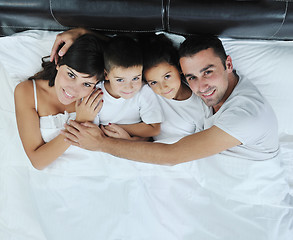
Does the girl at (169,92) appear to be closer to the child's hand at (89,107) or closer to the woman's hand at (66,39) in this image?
the child's hand at (89,107)

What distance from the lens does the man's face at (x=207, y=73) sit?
146 cm

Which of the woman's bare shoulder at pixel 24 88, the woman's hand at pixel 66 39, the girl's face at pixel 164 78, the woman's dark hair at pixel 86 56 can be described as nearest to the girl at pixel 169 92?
the girl's face at pixel 164 78

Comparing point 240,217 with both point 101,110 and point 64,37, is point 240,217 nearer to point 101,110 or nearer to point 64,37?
point 101,110

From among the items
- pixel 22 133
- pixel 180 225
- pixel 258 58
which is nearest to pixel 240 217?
pixel 180 225

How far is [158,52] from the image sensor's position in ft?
5.08

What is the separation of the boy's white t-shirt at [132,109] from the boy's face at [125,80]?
0.34ft

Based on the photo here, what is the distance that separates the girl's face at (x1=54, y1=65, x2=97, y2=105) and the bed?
0.29 m

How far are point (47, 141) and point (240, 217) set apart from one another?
112cm

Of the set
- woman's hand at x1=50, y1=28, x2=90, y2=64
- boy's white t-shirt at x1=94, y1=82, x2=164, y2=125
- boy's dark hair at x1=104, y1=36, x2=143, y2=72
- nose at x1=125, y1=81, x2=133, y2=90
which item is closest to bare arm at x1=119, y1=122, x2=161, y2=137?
boy's white t-shirt at x1=94, y1=82, x2=164, y2=125

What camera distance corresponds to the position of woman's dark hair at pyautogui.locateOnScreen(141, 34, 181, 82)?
61.0 inches

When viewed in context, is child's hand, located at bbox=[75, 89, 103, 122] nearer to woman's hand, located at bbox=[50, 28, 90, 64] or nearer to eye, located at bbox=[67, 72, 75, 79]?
eye, located at bbox=[67, 72, 75, 79]

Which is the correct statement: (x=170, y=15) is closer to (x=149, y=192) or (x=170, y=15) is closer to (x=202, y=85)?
(x=202, y=85)

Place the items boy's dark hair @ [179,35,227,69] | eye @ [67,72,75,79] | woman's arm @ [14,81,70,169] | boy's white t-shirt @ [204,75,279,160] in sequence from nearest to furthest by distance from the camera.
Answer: boy's white t-shirt @ [204,75,279,160]
boy's dark hair @ [179,35,227,69]
eye @ [67,72,75,79]
woman's arm @ [14,81,70,169]

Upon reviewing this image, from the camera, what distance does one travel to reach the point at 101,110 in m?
1.77
